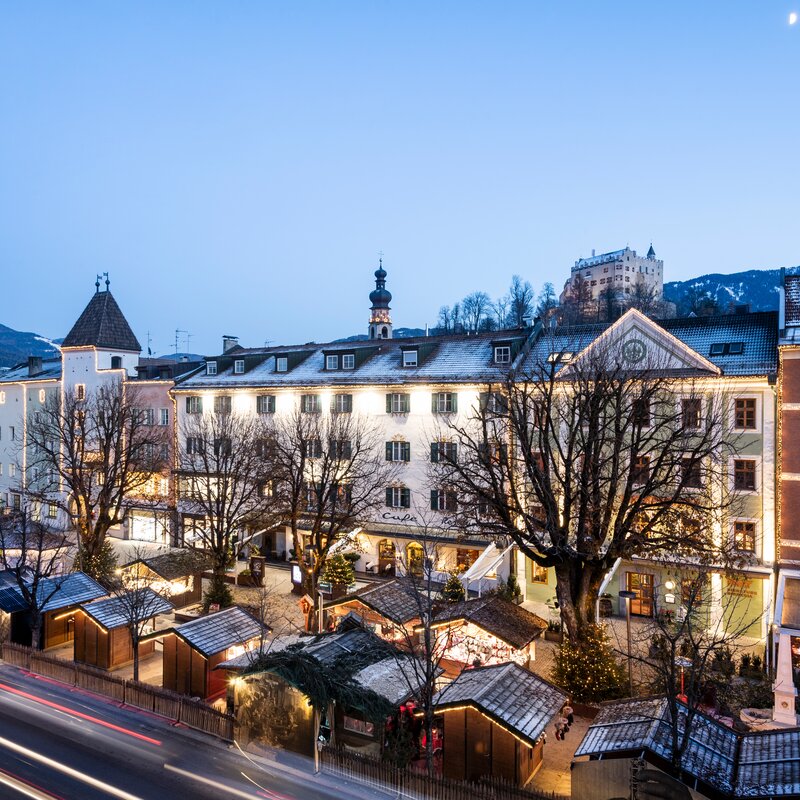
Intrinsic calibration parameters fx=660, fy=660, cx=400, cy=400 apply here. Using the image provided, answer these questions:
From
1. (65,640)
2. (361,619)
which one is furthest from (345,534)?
(65,640)

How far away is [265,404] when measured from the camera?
4297 centimetres

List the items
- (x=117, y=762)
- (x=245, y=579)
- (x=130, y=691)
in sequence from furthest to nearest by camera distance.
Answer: (x=245, y=579) < (x=130, y=691) < (x=117, y=762)

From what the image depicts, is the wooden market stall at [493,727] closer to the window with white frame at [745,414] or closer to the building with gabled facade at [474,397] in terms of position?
the building with gabled facade at [474,397]

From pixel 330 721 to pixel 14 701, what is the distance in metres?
11.1

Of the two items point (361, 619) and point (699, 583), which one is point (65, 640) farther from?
point (699, 583)

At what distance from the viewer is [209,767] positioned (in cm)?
1744

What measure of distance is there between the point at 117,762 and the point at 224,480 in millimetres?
17441

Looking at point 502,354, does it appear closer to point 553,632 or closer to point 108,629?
point 553,632

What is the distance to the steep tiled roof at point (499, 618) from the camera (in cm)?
2327

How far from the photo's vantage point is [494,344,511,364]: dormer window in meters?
36.7

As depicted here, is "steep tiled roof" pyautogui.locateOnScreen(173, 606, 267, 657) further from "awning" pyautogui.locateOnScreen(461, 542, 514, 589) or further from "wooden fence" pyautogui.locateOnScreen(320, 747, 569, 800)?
"awning" pyautogui.locateOnScreen(461, 542, 514, 589)

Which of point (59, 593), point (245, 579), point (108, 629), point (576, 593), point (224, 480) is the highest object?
point (224, 480)

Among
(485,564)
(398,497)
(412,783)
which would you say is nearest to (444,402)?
(398,497)

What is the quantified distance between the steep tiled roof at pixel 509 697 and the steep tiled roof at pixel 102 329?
4020 cm
